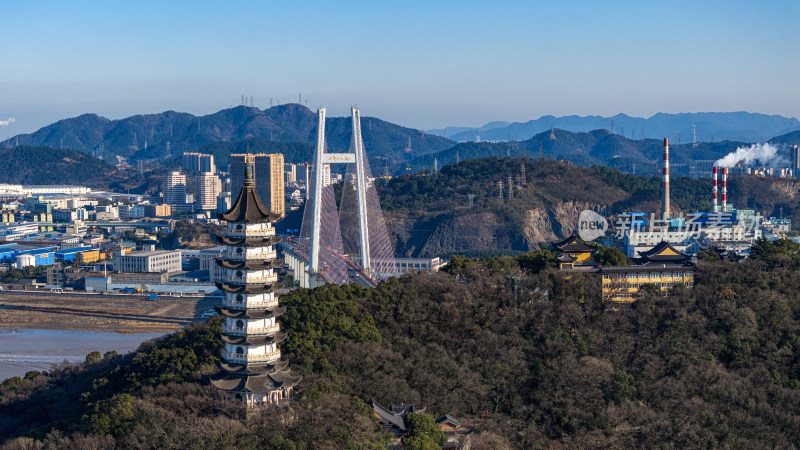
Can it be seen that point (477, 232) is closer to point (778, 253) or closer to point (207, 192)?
point (778, 253)

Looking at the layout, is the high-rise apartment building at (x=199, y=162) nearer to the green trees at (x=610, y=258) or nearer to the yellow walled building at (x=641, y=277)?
the green trees at (x=610, y=258)

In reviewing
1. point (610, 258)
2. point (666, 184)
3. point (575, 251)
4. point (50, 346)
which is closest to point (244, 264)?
point (575, 251)

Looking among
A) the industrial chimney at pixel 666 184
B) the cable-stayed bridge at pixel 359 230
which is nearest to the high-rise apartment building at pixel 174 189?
the industrial chimney at pixel 666 184

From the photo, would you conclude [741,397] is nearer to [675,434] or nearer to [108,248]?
[675,434]

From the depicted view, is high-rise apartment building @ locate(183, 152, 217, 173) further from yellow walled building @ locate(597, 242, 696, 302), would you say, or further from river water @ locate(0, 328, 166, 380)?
yellow walled building @ locate(597, 242, 696, 302)

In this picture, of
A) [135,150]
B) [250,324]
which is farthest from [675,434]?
[135,150]

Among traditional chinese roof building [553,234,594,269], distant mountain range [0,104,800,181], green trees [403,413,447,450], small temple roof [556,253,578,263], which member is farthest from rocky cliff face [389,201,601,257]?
distant mountain range [0,104,800,181]

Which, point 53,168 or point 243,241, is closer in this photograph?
point 243,241
